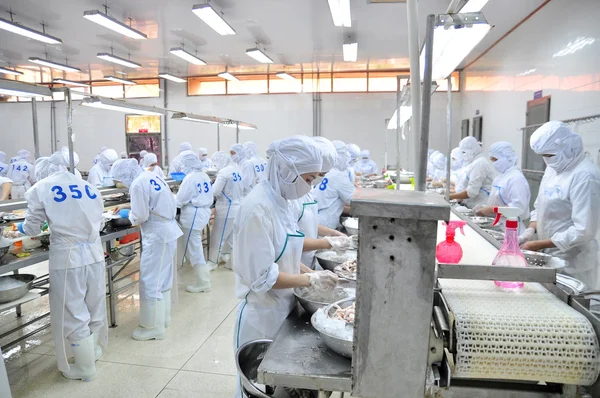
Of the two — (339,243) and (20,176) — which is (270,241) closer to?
(339,243)

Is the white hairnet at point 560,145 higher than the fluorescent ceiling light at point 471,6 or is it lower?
lower

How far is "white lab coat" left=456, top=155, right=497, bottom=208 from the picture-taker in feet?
17.2

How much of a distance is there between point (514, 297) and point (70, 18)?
8.04m

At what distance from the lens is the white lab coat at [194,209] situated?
485 centimetres

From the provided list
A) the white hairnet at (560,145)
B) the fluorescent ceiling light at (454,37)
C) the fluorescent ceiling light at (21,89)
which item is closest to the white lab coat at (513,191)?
the white hairnet at (560,145)

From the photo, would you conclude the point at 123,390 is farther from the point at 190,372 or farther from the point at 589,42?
the point at 589,42

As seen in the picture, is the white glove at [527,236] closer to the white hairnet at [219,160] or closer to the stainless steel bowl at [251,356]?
the stainless steel bowl at [251,356]

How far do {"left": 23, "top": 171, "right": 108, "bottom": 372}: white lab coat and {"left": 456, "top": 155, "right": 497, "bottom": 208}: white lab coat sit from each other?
4.48m

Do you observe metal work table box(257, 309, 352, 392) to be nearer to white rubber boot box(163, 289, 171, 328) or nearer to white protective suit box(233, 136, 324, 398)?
white protective suit box(233, 136, 324, 398)

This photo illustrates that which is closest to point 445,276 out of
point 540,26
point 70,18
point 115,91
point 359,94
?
point 540,26

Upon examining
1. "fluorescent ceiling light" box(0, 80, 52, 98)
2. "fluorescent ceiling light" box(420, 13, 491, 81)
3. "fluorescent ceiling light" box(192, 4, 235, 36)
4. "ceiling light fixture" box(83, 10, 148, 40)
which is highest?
"fluorescent ceiling light" box(192, 4, 235, 36)

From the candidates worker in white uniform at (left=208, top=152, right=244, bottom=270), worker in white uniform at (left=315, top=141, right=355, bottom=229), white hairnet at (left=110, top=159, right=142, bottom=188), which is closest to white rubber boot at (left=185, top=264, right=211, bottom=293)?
worker in white uniform at (left=208, top=152, right=244, bottom=270)

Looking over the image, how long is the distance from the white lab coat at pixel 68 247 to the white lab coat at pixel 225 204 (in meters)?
2.80

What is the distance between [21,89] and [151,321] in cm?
216
